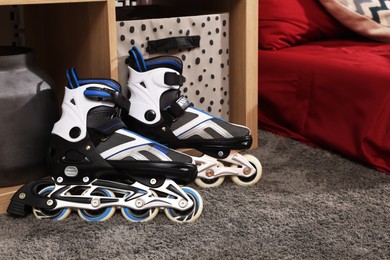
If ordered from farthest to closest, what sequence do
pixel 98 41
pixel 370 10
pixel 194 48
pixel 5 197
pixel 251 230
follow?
pixel 370 10 → pixel 194 48 → pixel 98 41 → pixel 5 197 → pixel 251 230

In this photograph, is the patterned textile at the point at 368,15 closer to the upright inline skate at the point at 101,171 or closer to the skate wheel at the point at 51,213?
the upright inline skate at the point at 101,171

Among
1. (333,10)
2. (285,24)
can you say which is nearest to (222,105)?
(285,24)

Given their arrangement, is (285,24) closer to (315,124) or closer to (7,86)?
(315,124)

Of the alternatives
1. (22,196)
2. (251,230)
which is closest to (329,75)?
(251,230)

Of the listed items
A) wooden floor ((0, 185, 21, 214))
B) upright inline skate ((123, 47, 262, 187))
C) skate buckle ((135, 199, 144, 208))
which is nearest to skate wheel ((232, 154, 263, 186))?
upright inline skate ((123, 47, 262, 187))

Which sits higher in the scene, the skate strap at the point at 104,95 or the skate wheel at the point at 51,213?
the skate strap at the point at 104,95

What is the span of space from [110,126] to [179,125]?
0.66 feet

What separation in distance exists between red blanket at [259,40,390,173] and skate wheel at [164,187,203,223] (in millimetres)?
529

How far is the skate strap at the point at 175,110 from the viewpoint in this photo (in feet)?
4.60

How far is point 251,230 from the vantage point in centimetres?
120

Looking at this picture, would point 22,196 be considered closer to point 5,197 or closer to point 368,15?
point 5,197

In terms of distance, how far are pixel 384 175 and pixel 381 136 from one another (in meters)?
0.10

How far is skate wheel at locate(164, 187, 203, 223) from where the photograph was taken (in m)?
1.24

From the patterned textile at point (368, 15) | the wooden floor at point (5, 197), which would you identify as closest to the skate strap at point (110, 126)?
the wooden floor at point (5, 197)
